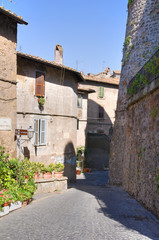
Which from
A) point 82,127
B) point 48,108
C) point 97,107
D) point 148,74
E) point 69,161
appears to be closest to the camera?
point 148,74

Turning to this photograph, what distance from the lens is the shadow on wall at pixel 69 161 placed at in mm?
16938

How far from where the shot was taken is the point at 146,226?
601 cm

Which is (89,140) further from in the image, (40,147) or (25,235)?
(25,235)

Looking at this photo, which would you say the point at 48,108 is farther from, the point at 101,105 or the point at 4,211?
the point at 101,105

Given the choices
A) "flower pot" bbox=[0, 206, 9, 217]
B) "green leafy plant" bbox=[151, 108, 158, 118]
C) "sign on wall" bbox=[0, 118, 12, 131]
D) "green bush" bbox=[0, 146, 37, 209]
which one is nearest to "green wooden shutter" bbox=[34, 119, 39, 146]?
"sign on wall" bbox=[0, 118, 12, 131]

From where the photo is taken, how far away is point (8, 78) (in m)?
11.2

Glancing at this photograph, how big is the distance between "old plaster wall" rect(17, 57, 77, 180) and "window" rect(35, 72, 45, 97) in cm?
25

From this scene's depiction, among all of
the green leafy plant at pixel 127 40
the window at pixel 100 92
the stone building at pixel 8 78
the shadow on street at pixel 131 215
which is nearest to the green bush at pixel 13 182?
the stone building at pixel 8 78

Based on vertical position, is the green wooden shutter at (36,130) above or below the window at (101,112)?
below

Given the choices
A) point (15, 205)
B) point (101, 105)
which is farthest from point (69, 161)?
point (101, 105)

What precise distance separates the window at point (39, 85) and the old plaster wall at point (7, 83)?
2.86 m

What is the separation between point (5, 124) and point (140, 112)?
19.3 ft

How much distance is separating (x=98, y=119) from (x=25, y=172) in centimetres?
2077

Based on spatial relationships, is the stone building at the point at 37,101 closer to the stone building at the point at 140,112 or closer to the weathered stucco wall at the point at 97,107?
the stone building at the point at 140,112
